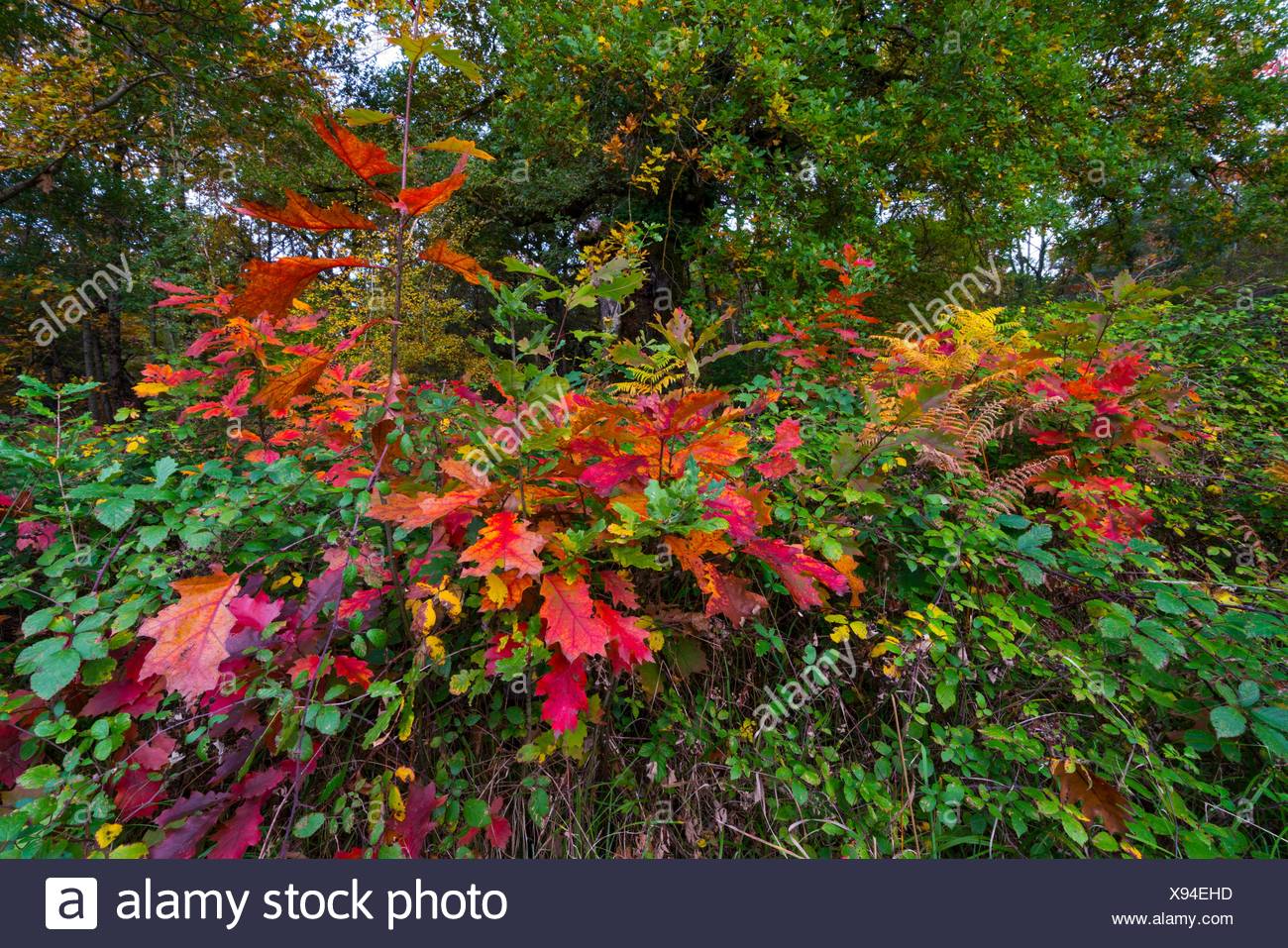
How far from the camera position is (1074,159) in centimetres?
442

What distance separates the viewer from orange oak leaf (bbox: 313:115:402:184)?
2.96 feet

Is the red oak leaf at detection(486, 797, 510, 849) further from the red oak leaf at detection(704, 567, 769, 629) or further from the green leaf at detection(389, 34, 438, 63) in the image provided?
the green leaf at detection(389, 34, 438, 63)

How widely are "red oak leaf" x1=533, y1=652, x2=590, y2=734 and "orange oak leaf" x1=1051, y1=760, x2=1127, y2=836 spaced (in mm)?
1113

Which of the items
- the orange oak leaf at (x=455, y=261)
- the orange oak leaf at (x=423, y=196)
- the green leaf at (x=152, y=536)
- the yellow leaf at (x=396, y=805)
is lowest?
the yellow leaf at (x=396, y=805)

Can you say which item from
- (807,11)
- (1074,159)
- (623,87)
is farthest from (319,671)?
(1074,159)

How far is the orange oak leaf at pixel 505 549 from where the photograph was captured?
953mm

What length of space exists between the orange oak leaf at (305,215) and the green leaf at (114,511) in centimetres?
83

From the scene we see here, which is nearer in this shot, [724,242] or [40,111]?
[724,242]

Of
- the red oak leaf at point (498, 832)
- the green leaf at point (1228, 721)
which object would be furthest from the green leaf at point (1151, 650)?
the red oak leaf at point (498, 832)

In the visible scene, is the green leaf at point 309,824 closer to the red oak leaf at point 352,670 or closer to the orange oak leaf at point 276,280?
the red oak leaf at point 352,670

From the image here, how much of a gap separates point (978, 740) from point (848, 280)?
2251 millimetres

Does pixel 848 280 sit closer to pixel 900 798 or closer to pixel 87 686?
pixel 900 798

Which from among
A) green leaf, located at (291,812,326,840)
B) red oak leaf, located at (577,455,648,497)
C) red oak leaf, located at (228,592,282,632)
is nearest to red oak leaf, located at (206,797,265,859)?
green leaf, located at (291,812,326,840)

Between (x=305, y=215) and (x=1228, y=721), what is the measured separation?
7.16 ft
